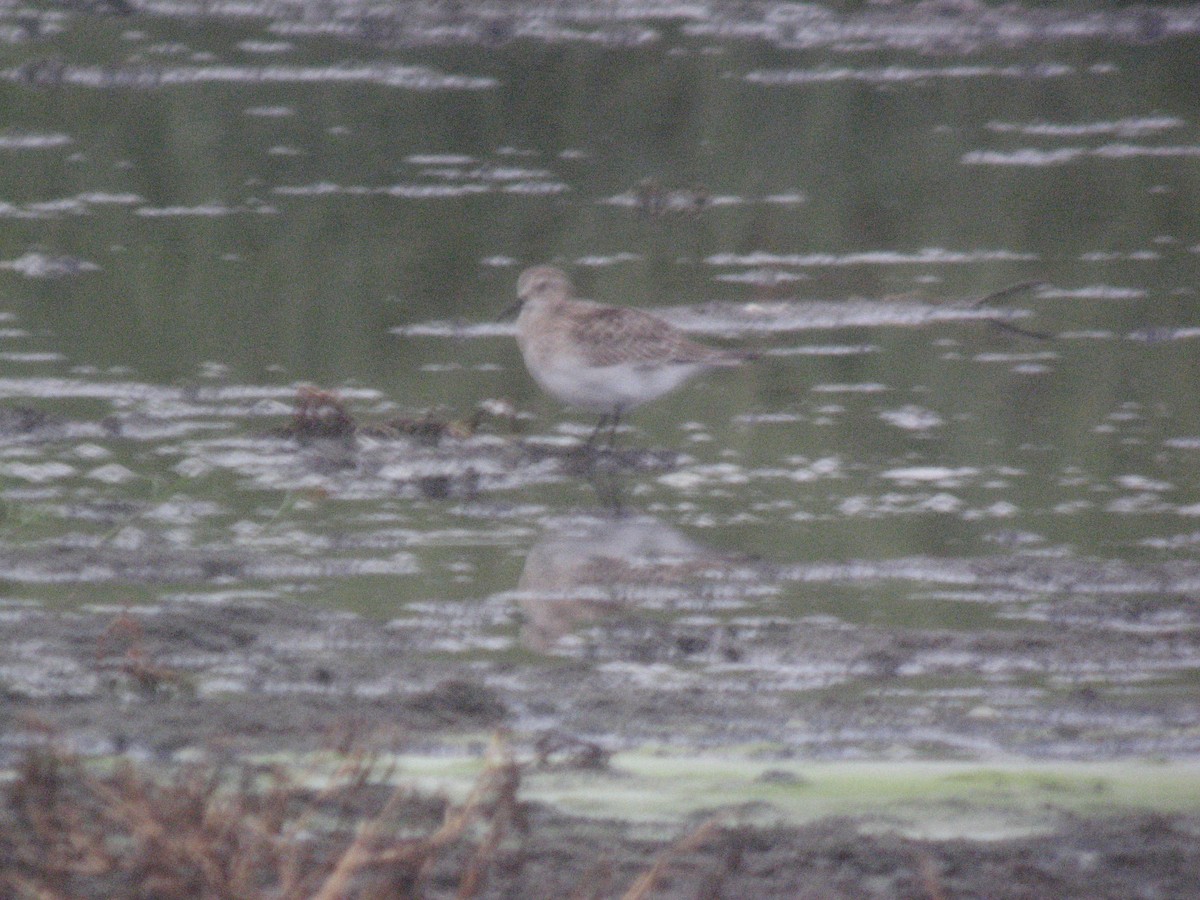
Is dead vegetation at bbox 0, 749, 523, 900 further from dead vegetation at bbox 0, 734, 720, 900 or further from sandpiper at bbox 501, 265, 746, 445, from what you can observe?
sandpiper at bbox 501, 265, 746, 445

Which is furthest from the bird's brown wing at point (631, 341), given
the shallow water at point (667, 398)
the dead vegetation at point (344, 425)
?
the dead vegetation at point (344, 425)

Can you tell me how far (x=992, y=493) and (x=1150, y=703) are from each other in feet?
7.75

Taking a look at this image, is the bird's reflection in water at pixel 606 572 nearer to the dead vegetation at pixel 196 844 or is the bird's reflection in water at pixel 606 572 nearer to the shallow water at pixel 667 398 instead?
the shallow water at pixel 667 398

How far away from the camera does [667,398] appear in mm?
11445

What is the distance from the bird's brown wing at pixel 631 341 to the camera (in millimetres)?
10469

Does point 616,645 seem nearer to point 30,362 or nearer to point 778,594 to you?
point 778,594

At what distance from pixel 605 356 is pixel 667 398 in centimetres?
107

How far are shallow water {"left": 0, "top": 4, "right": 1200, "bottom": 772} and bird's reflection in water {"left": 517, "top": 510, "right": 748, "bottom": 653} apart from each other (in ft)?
0.07

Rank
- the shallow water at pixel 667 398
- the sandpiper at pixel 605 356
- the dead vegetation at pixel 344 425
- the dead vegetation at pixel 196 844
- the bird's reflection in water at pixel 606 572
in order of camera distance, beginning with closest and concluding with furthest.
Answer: the dead vegetation at pixel 196 844 → the shallow water at pixel 667 398 → the bird's reflection in water at pixel 606 572 → the dead vegetation at pixel 344 425 → the sandpiper at pixel 605 356

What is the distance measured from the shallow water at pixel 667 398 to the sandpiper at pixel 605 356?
0.68 ft

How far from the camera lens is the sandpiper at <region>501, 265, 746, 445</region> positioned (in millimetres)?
10398

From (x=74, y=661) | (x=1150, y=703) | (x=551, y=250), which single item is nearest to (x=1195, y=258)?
(x=551, y=250)

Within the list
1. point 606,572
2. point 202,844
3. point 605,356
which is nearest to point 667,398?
point 605,356

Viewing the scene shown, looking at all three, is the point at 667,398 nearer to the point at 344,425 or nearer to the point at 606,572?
the point at 344,425
